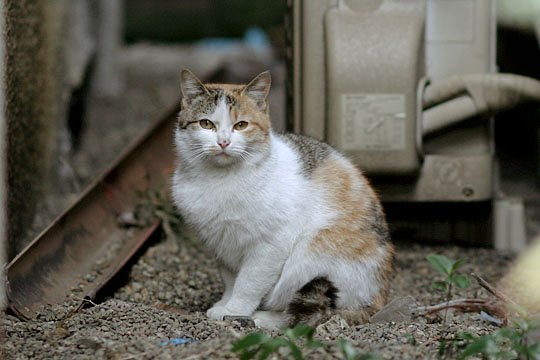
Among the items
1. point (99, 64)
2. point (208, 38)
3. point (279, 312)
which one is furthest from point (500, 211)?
point (208, 38)

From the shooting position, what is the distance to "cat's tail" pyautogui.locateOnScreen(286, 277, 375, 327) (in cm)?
331

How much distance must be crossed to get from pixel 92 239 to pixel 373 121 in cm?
161

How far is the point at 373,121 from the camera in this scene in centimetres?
448

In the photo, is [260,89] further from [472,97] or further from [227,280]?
[472,97]

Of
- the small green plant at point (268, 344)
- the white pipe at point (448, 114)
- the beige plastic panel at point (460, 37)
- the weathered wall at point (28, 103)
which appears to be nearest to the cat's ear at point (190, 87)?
the weathered wall at point (28, 103)

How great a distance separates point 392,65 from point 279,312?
160cm

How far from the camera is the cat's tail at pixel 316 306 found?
3307mm

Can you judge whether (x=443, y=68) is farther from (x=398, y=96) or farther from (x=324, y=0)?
(x=324, y=0)

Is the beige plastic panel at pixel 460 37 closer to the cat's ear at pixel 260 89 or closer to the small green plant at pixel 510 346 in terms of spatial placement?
the cat's ear at pixel 260 89

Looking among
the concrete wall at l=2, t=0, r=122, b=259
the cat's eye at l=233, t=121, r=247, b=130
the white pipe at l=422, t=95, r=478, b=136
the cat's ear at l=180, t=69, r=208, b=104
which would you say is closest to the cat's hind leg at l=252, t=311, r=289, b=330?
the cat's eye at l=233, t=121, r=247, b=130

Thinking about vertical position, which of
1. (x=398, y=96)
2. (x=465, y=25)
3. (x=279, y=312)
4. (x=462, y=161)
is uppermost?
(x=465, y=25)

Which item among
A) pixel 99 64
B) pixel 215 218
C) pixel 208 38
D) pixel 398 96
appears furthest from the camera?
pixel 208 38

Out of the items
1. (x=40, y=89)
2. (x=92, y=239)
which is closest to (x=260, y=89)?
(x=92, y=239)

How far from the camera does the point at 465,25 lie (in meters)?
4.73
